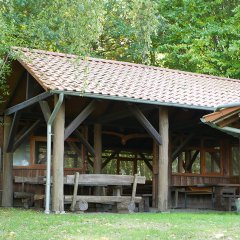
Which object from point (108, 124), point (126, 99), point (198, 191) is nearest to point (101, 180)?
point (126, 99)

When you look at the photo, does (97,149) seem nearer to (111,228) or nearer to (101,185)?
(101,185)

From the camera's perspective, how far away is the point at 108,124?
56.0 feet

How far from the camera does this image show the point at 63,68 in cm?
1430

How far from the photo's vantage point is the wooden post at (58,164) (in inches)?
479

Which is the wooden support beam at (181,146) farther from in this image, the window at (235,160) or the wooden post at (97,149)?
the wooden post at (97,149)

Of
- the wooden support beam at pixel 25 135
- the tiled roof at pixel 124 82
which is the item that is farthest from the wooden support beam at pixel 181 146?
→ the wooden support beam at pixel 25 135

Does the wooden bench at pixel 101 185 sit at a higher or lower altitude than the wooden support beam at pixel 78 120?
lower

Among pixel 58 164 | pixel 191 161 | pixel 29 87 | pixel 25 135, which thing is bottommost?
pixel 58 164

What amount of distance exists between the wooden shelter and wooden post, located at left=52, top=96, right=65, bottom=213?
0.9 inches

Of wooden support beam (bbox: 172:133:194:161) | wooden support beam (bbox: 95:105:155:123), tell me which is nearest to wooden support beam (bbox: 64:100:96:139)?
wooden support beam (bbox: 95:105:155:123)

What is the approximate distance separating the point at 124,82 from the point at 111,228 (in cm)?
619

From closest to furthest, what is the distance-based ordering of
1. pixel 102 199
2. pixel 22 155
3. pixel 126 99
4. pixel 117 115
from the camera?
pixel 126 99, pixel 102 199, pixel 117 115, pixel 22 155

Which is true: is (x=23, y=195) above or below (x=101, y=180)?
below

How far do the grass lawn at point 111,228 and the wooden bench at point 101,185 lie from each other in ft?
6.00
